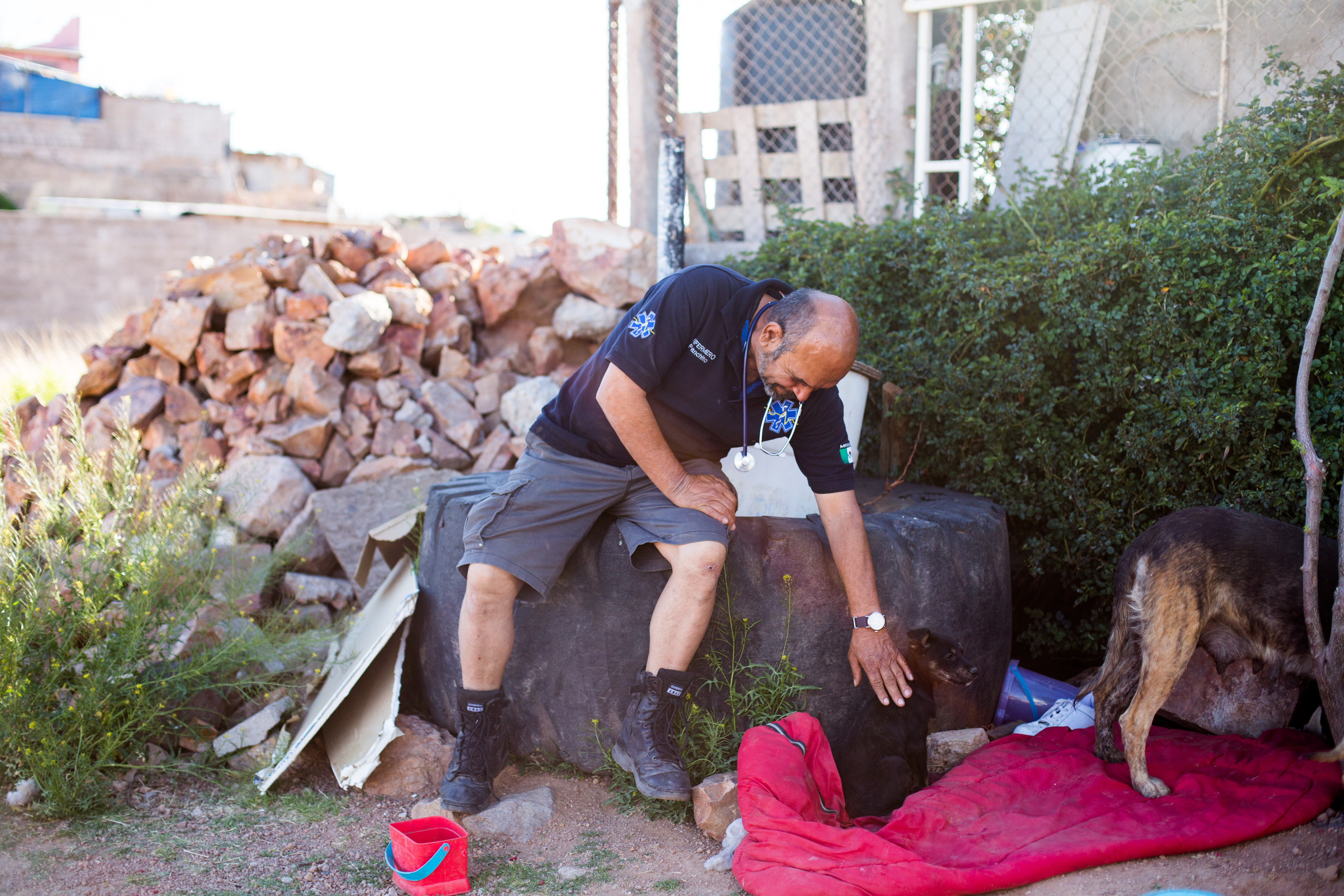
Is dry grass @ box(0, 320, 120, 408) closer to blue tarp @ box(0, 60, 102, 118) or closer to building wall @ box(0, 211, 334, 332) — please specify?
building wall @ box(0, 211, 334, 332)

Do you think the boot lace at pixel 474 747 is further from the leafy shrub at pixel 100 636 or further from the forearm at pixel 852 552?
the forearm at pixel 852 552

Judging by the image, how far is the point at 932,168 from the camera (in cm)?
608

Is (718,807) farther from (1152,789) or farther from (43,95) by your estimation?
(43,95)

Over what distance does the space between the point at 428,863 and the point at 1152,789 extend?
220cm

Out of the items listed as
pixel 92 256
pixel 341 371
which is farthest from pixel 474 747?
pixel 92 256

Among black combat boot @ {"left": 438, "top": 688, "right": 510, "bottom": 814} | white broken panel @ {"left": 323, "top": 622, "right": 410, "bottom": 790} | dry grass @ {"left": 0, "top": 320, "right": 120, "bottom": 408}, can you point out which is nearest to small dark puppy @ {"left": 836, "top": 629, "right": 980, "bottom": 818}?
black combat boot @ {"left": 438, "top": 688, "right": 510, "bottom": 814}

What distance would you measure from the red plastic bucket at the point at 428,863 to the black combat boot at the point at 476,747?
30 centimetres

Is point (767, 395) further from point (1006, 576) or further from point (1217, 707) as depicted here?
point (1217, 707)

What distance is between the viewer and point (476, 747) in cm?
301

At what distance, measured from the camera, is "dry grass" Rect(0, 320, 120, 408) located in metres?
6.30

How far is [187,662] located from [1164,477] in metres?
3.94

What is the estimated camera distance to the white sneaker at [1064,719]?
334 centimetres

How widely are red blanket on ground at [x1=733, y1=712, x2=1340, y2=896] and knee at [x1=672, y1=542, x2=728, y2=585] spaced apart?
54 centimetres

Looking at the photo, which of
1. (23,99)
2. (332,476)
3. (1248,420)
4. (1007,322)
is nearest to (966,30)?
(1007,322)
